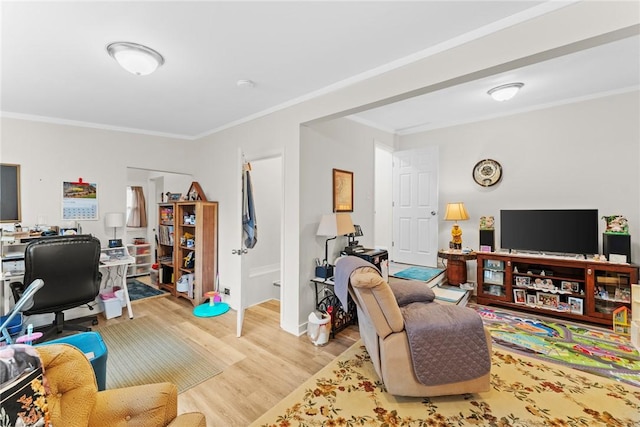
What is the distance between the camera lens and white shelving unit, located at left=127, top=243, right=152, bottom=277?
222 inches

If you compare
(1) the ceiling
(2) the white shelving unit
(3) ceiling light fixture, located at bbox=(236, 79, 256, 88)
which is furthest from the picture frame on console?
(2) the white shelving unit

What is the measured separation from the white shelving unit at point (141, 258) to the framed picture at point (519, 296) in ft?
21.1

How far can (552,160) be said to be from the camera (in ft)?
11.9

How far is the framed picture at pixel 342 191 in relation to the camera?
3.52 meters

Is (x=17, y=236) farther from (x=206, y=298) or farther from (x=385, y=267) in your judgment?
(x=385, y=267)

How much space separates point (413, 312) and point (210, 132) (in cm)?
382

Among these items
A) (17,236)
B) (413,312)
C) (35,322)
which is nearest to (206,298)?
(35,322)

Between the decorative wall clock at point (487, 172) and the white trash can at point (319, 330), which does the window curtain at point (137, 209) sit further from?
the decorative wall clock at point (487, 172)

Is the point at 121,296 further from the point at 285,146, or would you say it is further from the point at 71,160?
the point at 285,146

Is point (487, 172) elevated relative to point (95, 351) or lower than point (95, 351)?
elevated

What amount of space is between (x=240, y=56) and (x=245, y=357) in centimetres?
260

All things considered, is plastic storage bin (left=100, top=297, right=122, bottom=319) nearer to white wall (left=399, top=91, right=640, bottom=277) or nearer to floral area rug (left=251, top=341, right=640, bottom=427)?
floral area rug (left=251, top=341, right=640, bottom=427)

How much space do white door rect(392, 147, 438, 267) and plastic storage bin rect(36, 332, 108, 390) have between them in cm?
406

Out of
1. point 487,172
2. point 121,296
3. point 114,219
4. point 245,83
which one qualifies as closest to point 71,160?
point 114,219
